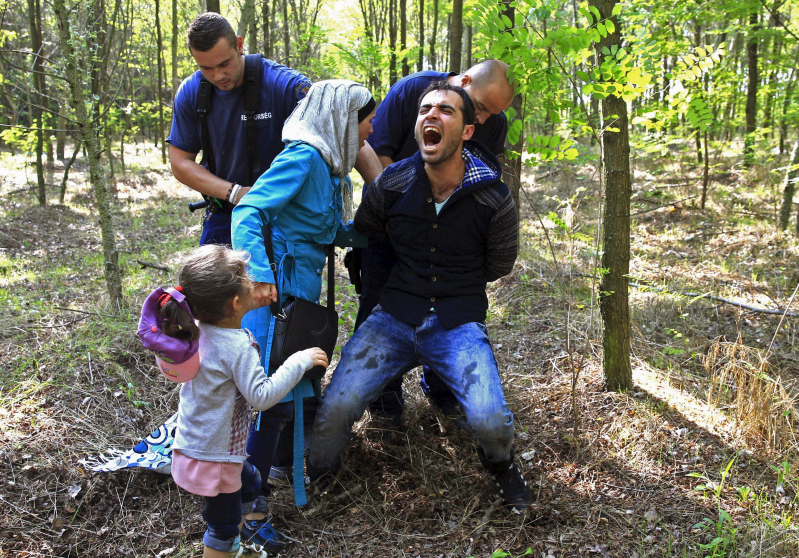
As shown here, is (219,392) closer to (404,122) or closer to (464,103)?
(464,103)

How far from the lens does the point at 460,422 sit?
3.13m

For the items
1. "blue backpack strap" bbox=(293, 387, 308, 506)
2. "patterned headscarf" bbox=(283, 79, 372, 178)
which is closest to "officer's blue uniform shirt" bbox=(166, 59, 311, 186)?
"patterned headscarf" bbox=(283, 79, 372, 178)

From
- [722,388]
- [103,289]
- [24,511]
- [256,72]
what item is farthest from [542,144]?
[103,289]

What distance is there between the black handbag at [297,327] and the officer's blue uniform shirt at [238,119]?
670 mm

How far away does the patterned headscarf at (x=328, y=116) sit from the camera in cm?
252

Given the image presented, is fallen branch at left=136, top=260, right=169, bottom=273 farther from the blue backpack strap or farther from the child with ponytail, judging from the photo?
the child with ponytail

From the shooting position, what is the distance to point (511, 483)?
254 centimetres

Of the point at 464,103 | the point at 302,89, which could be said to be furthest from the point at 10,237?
the point at 464,103

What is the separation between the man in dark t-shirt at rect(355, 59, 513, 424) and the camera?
3.11m

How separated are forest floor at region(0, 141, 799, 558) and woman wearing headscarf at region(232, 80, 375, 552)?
1.41 ft

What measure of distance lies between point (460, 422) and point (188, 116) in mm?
2373

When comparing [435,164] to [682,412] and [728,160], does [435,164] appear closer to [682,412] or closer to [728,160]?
[682,412]

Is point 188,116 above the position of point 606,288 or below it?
above

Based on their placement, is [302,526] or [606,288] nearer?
[302,526]
